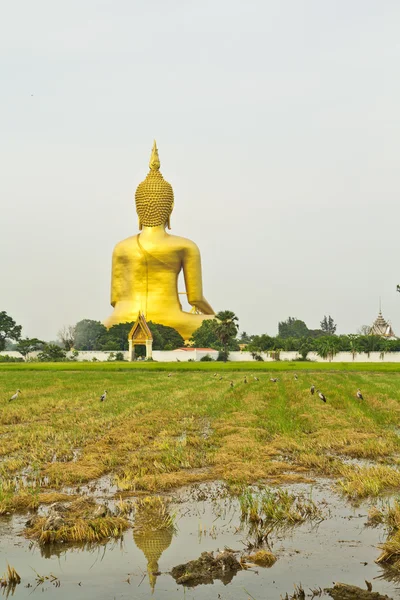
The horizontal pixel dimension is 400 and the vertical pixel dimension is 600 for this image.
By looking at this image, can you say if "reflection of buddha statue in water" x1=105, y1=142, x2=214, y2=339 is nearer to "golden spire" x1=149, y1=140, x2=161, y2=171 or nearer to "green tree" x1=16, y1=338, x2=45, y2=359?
"golden spire" x1=149, y1=140, x2=161, y2=171

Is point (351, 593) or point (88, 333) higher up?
point (88, 333)

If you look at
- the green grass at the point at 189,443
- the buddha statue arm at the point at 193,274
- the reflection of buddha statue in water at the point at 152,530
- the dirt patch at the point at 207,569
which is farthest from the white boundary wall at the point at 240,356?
the dirt patch at the point at 207,569

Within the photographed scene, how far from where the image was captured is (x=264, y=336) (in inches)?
3093

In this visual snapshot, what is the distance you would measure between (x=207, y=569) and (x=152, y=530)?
125cm

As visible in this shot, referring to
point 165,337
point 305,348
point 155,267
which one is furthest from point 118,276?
point 305,348

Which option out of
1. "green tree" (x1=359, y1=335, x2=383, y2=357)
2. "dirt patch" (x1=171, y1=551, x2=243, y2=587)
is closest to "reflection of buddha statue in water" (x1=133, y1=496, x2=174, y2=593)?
"dirt patch" (x1=171, y1=551, x2=243, y2=587)

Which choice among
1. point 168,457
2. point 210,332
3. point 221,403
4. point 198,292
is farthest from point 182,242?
point 168,457

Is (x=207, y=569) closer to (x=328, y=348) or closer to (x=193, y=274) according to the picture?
(x=328, y=348)

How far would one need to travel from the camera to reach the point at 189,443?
1159 cm

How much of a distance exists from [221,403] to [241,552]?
45.7ft

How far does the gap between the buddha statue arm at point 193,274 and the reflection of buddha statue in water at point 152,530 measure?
252 ft

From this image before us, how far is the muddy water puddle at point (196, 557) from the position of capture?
4.99 meters

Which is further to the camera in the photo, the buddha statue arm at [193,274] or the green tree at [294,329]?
the green tree at [294,329]

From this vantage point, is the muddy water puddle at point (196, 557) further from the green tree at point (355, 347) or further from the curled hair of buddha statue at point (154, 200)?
the curled hair of buddha statue at point (154, 200)
